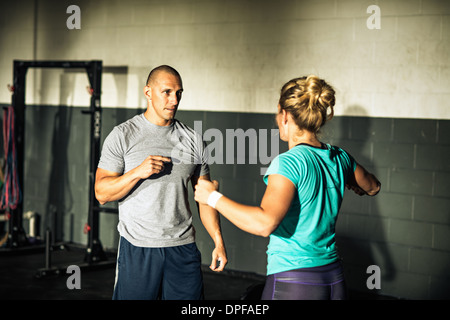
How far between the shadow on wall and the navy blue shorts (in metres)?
2.33

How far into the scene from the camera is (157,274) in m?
2.60

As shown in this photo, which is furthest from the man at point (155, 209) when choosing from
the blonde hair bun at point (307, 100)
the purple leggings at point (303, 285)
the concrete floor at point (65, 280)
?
the concrete floor at point (65, 280)

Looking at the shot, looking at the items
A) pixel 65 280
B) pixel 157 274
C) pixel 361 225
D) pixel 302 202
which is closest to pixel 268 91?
pixel 361 225

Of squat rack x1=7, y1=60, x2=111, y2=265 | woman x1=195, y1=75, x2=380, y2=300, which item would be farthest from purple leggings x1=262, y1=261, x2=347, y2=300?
squat rack x1=7, y1=60, x2=111, y2=265

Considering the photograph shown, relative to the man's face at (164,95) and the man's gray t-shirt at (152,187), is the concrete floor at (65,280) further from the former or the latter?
the man's face at (164,95)

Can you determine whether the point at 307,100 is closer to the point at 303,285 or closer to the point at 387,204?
the point at 303,285

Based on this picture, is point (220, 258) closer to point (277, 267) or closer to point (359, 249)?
point (277, 267)

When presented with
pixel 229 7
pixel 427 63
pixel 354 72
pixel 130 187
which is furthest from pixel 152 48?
pixel 130 187

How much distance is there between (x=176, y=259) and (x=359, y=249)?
→ 2472 millimetres

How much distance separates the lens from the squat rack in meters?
5.22

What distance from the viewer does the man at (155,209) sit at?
259 cm

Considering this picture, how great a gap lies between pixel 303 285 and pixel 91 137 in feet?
12.3

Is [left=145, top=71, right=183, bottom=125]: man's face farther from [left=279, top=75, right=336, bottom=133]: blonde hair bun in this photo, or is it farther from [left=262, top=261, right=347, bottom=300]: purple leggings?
[left=262, top=261, right=347, bottom=300]: purple leggings

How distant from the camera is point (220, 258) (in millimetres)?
2598
